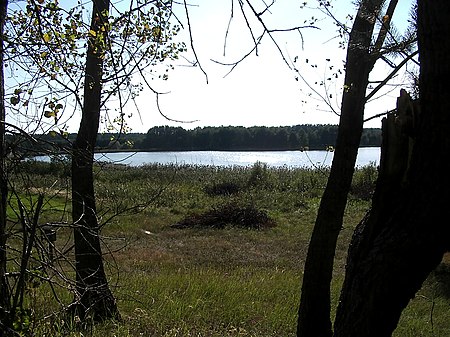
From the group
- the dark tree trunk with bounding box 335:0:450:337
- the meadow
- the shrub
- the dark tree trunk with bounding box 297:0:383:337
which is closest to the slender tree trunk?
the meadow

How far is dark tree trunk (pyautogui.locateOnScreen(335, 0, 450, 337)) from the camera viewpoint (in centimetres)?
159

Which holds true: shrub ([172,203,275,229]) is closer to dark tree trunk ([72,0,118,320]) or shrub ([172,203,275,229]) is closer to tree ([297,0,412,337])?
dark tree trunk ([72,0,118,320])

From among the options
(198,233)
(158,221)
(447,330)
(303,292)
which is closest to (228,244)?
(198,233)

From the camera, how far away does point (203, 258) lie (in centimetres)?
1083

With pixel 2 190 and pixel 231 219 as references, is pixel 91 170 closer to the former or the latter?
pixel 2 190

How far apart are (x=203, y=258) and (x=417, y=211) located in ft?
31.1

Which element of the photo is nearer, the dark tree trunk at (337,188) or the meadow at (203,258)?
the meadow at (203,258)

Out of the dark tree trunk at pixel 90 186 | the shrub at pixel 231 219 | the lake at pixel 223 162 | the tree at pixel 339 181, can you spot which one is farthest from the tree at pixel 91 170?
the shrub at pixel 231 219

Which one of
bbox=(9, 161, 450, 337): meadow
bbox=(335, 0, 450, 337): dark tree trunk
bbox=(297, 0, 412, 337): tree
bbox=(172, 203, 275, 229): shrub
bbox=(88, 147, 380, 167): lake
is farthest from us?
bbox=(172, 203, 275, 229): shrub

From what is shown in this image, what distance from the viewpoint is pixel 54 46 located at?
3008mm

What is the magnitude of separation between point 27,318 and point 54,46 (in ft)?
5.51

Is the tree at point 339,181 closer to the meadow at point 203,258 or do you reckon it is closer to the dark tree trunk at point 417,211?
the meadow at point 203,258

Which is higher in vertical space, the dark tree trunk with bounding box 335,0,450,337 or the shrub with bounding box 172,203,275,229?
the dark tree trunk with bounding box 335,0,450,337

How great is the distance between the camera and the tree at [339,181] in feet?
14.2
